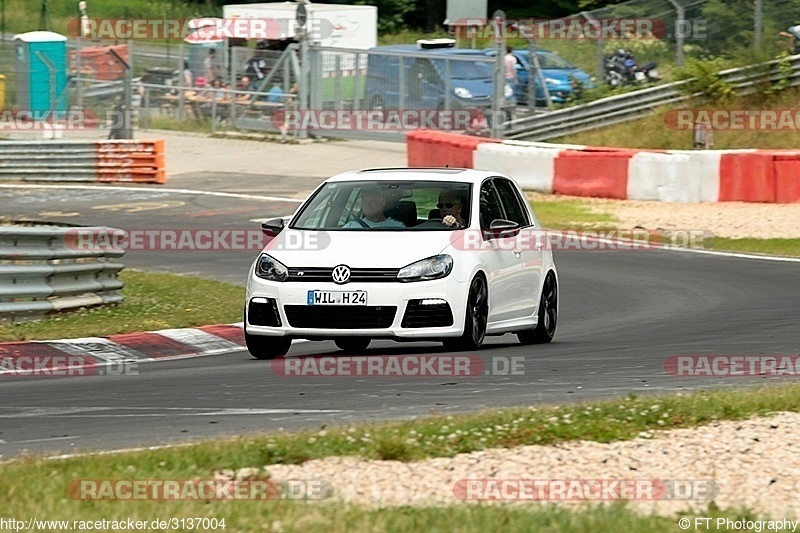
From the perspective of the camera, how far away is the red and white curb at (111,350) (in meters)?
11.8

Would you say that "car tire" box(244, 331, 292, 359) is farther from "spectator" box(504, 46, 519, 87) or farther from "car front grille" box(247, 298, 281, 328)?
"spectator" box(504, 46, 519, 87)

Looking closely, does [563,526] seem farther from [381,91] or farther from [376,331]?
[381,91]

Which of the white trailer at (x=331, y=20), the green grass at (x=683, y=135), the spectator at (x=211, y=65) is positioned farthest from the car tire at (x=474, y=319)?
the white trailer at (x=331, y=20)

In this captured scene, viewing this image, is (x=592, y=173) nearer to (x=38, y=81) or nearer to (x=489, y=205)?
(x=489, y=205)

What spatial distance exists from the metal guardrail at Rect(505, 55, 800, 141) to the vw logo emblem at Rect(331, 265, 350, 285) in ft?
61.5

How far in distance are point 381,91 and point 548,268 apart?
22332 millimetres

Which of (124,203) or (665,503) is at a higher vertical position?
(665,503)

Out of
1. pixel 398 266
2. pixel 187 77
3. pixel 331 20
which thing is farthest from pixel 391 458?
pixel 331 20

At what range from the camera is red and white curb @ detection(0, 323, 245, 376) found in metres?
11.8

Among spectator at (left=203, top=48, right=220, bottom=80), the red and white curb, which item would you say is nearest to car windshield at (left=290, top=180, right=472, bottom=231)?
the red and white curb

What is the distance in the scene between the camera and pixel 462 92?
3284 centimetres

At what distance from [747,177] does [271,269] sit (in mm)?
13797

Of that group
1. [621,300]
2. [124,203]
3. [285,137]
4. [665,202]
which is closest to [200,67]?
[285,137]

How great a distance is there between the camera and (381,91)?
35125 millimetres
